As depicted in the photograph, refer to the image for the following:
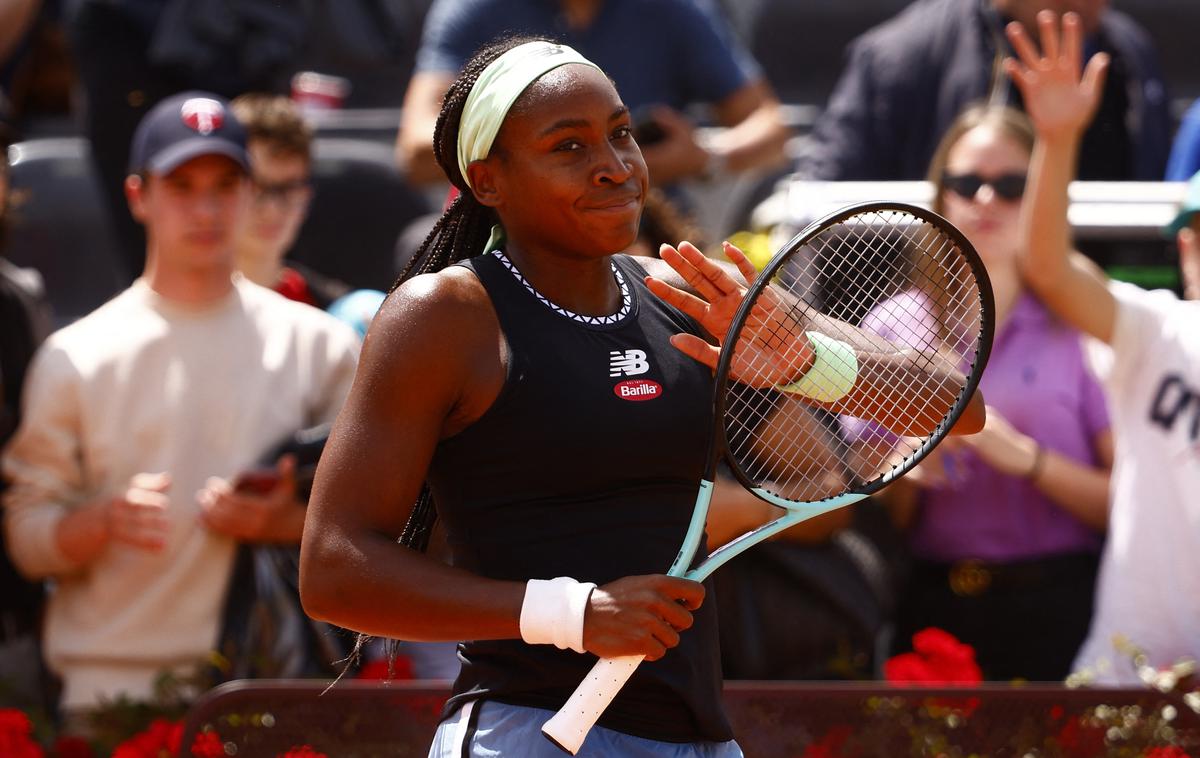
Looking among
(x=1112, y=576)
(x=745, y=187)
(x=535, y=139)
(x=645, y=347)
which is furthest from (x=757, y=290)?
(x=745, y=187)

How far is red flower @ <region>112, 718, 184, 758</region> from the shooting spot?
3.64 metres

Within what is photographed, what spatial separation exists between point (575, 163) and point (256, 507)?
214 cm

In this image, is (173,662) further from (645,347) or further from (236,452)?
(645,347)

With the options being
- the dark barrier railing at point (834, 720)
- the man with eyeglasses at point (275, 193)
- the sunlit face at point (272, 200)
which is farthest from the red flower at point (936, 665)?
the sunlit face at point (272, 200)

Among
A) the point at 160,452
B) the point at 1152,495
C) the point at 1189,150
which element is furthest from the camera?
the point at 1189,150

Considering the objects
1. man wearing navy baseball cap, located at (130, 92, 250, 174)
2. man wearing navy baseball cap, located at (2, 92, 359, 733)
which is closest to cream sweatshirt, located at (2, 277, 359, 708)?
man wearing navy baseball cap, located at (2, 92, 359, 733)

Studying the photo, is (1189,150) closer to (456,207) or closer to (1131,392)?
(1131,392)

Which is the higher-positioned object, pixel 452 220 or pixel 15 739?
pixel 452 220

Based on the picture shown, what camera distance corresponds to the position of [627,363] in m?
2.33

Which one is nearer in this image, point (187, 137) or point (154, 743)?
point (154, 743)

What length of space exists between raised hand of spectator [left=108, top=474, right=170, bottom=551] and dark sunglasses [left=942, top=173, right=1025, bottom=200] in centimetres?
211

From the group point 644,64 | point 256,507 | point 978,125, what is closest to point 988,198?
point 978,125

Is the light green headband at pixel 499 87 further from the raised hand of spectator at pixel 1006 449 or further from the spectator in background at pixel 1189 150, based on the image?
the spectator in background at pixel 1189 150

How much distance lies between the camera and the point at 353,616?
7.23ft
